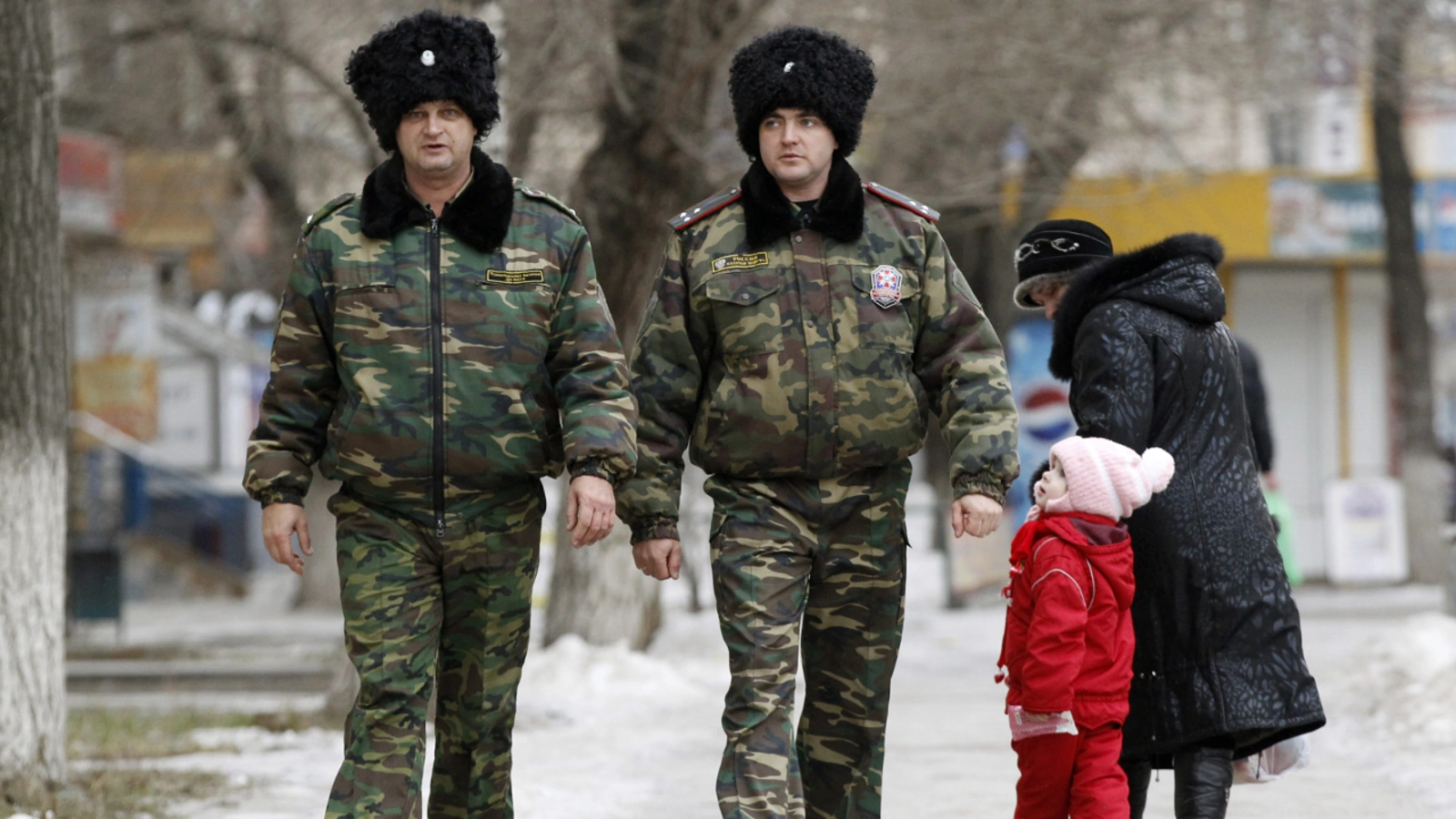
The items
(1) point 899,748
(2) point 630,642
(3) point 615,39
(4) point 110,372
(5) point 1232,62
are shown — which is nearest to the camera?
(1) point 899,748

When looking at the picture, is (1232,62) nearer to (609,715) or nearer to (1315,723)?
(609,715)

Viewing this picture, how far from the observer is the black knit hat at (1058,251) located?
4.98 metres

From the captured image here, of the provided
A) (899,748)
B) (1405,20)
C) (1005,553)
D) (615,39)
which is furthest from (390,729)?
(1005,553)

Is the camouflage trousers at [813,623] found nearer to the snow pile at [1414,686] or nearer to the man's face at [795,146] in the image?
the man's face at [795,146]

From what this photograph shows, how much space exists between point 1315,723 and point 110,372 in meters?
19.3

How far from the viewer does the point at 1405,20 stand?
46.0 feet

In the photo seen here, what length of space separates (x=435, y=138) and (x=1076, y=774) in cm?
212

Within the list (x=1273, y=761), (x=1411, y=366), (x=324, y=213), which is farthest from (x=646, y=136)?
(x=1411, y=366)

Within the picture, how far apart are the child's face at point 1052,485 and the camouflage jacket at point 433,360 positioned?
987mm

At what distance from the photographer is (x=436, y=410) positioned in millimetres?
4312

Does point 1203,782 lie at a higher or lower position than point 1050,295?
lower

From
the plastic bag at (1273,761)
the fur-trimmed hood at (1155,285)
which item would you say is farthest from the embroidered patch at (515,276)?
the plastic bag at (1273,761)

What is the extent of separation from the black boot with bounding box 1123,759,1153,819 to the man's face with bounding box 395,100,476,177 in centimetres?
228

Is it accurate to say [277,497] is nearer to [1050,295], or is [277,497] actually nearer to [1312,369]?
[1050,295]
